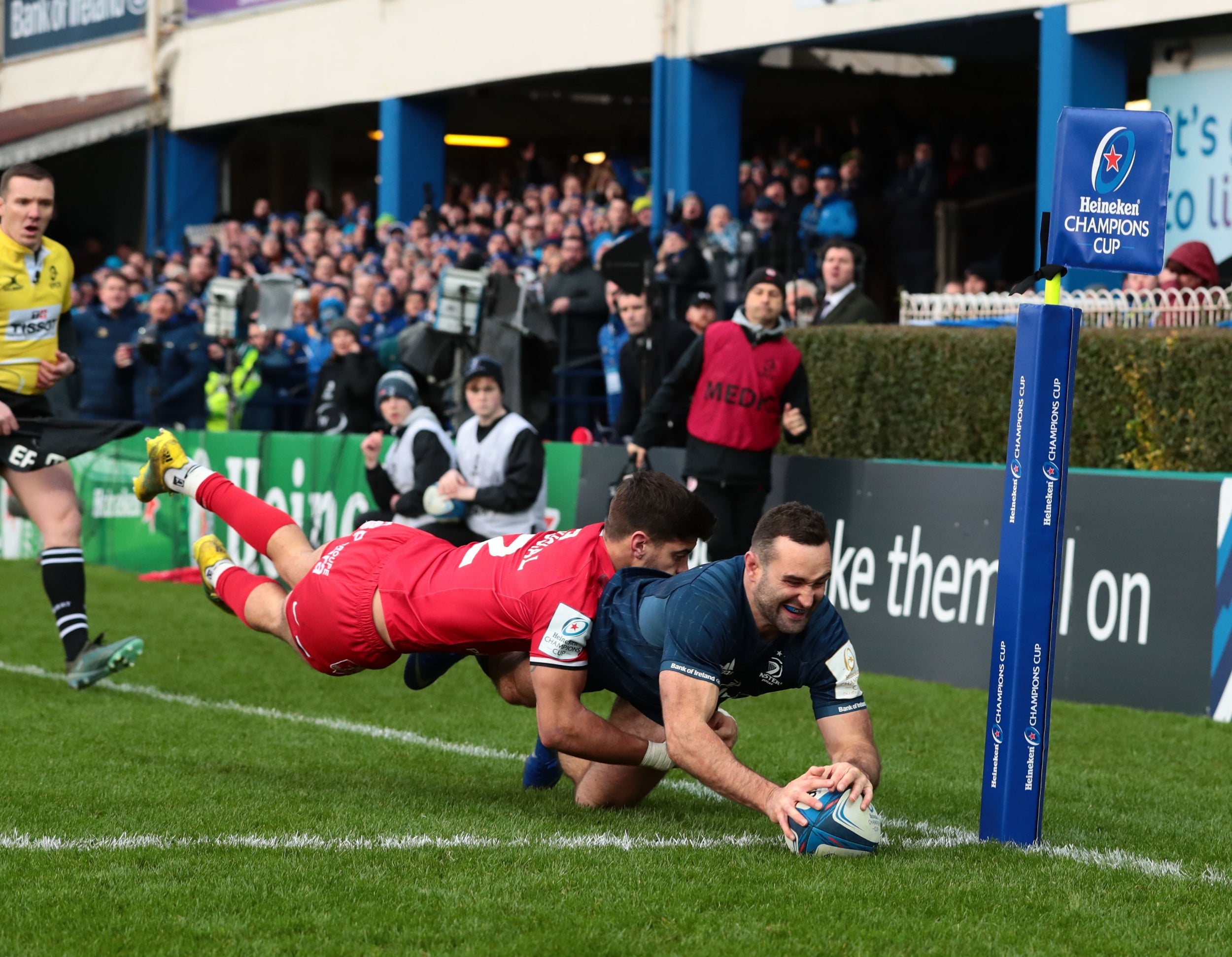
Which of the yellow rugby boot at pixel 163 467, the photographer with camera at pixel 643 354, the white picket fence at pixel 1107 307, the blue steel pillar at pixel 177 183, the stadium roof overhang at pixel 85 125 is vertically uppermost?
the stadium roof overhang at pixel 85 125

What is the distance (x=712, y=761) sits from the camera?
542 cm

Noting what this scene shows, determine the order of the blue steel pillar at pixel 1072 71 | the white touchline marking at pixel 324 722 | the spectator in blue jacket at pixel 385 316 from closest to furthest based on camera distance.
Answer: the white touchline marking at pixel 324 722, the blue steel pillar at pixel 1072 71, the spectator in blue jacket at pixel 385 316

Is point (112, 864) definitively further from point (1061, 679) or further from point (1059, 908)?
point (1061, 679)

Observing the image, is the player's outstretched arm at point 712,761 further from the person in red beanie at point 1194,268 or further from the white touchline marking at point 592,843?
the person in red beanie at point 1194,268

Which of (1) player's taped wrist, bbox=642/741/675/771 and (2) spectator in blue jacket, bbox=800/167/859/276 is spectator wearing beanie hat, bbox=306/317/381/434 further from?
(1) player's taped wrist, bbox=642/741/675/771

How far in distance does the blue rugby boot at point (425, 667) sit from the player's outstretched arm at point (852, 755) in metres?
1.82

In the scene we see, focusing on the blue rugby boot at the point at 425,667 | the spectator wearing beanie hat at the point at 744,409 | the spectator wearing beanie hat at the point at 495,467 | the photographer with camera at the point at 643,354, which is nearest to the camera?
the blue rugby boot at the point at 425,667

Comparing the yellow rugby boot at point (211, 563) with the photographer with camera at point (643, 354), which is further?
the photographer with camera at point (643, 354)

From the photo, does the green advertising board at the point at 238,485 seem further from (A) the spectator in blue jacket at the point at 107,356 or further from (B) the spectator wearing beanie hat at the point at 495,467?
(B) the spectator wearing beanie hat at the point at 495,467

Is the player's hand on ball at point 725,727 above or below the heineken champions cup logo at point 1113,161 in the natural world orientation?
below

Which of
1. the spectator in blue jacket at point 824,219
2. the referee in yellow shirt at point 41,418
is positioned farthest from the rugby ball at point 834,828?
the spectator in blue jacket at point 824,219

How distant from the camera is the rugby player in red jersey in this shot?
593cm

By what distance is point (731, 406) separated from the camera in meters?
10.5

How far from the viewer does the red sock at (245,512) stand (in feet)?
24.9
